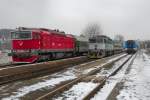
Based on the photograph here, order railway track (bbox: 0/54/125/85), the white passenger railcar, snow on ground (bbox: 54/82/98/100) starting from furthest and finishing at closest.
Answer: the white passenger railcar, railway track (bbox: 0/54/125/85), snow on ground (bbox: 54/82/98/100)

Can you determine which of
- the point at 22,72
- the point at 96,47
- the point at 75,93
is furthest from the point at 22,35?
the point at 75,93

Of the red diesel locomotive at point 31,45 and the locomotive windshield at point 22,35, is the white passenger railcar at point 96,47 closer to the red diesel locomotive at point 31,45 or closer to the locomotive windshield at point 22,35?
the red diesel locomotive at point 31,45

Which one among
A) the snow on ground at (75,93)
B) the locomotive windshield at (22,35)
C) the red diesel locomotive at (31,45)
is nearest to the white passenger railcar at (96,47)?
the red diesel locomotive at (31,45)

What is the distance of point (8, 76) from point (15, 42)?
10.5 m

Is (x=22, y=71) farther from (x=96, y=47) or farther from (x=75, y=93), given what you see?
(x=96, y=47)

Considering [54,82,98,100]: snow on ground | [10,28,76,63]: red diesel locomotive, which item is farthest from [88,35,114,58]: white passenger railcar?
[54,82,98,100]: snow on ground

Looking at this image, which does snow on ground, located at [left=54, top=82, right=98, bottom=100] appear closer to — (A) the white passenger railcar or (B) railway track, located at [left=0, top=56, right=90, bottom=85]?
(B) railway track, located at [left=0, top=56, right=90, bottom=85]

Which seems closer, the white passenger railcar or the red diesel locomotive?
the red diesel locomotive

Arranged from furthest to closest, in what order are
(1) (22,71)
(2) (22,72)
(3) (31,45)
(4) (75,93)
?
(3) (31,45) → (1) (22,71) → (2) (22,72) → (4) (75,93)

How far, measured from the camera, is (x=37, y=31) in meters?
25.4

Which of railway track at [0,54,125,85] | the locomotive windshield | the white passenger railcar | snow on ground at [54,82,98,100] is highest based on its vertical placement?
the locomotive windshield

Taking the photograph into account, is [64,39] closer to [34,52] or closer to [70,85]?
[34,52]

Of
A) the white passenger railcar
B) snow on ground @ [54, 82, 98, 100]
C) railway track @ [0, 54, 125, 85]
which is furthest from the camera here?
the white passenger railcar

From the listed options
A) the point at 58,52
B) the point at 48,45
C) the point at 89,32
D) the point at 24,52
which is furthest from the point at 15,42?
the point at 89,32
